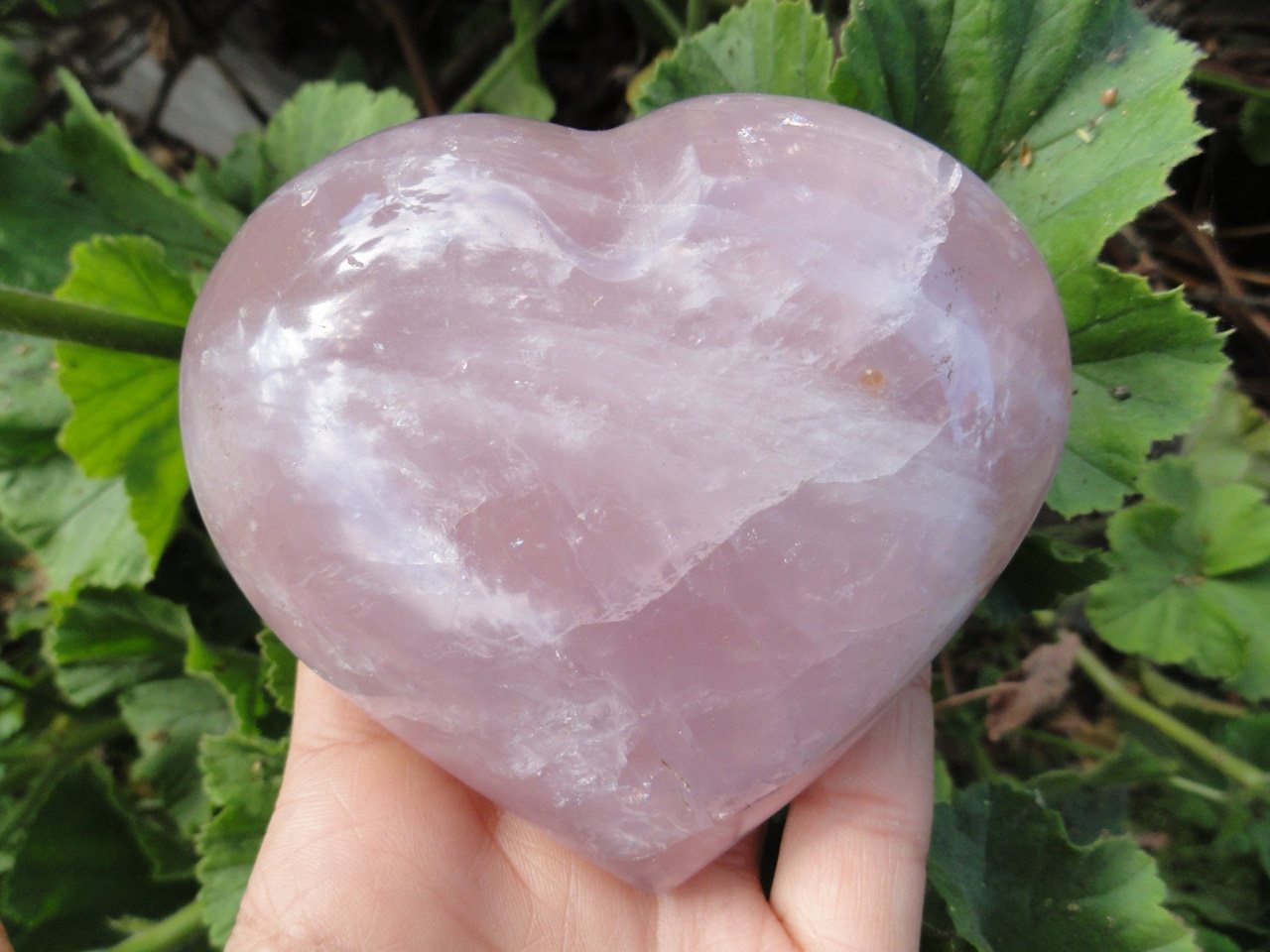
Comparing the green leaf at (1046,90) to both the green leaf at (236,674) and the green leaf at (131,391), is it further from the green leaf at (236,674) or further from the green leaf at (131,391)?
the green leaf at (236,674)

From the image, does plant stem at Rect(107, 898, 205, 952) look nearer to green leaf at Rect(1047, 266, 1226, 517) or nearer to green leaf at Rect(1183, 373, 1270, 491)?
green leaf at Rect(1047, 266, 1226, 517)

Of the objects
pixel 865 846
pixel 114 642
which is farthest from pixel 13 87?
pixel 865 846

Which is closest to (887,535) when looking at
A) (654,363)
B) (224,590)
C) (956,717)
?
(654,363)

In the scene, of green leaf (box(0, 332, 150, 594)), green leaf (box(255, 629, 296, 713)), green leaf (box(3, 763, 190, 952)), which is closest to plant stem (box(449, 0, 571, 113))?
green leaf (box(0, 332, 150, 594))

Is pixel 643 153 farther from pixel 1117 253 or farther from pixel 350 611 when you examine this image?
pixel 1117 253

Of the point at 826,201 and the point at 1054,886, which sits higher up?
the point at 826,201

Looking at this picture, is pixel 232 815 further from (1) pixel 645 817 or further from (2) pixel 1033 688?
(2) pixel 1033 688

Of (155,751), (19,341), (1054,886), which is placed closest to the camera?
(1054,886)
